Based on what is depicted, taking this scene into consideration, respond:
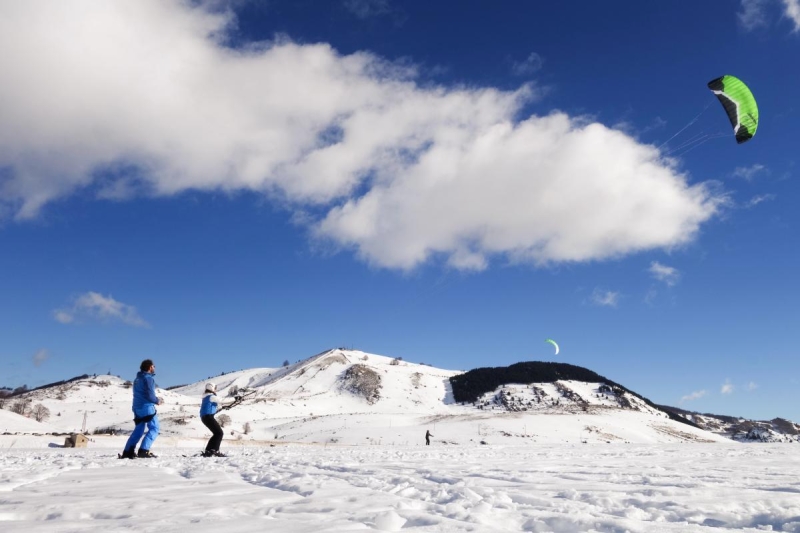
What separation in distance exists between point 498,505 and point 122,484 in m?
4.22

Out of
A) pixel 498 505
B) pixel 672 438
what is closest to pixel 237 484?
pixel 498 505

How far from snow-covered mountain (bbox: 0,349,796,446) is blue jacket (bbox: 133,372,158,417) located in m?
13.9

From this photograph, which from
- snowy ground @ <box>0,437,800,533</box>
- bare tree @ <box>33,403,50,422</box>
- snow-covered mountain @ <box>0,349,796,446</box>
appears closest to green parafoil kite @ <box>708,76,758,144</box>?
snowy ground @ <box>0,437,800,533</box>

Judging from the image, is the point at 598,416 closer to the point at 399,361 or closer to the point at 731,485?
the point at 731,485

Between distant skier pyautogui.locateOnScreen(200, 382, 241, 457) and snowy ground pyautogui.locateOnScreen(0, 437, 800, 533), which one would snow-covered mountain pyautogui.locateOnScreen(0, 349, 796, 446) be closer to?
distant skier pyautogui.locateOnScreen(200, 382, 241, 457)

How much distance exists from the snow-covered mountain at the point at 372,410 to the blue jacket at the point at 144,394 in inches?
547

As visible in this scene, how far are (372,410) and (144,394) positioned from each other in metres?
82.7

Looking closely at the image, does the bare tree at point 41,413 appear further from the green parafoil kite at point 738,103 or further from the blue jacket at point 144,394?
the green parafoil kite at point 738,103

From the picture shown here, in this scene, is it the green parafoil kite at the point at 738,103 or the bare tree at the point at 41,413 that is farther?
the bare tree at the point at 41,413

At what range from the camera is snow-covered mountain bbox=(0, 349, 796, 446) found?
5144 centimetres

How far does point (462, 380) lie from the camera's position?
114 m

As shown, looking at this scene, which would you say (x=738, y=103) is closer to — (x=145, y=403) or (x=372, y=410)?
(x=145, y=403)

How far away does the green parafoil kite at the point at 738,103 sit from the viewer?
19781 millimetres

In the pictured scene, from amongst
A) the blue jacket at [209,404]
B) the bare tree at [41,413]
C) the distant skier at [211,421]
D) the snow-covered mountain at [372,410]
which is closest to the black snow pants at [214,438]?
the distant skier at [211,421]
